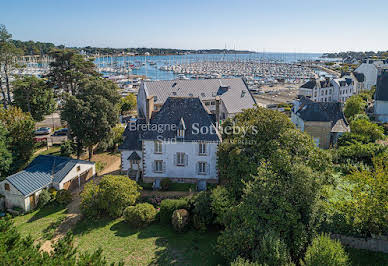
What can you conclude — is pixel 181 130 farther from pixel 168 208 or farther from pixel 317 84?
pixel 317 84

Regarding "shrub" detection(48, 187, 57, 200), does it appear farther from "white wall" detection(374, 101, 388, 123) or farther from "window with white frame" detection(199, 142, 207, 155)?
"white wall" detection(374, 101, 388, 123)

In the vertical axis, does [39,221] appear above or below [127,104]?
below

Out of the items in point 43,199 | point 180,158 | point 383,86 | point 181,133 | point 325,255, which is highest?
point 383,86

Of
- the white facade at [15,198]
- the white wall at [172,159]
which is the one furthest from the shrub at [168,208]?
the white facade at [15,198]

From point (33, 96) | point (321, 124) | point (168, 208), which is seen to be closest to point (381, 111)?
point (321, 124)

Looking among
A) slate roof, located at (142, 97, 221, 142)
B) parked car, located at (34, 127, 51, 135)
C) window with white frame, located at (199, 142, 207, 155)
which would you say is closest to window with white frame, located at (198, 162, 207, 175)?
window with white frame, located at (199, 142, 207, 155)

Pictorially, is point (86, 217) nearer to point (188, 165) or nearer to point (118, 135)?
point (188, 165)
